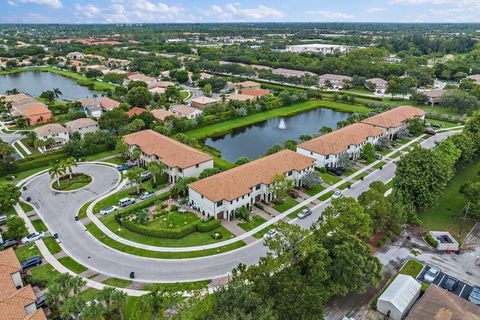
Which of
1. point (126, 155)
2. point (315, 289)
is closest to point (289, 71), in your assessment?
point (126, 155)

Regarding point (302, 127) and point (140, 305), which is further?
point (302, 127)

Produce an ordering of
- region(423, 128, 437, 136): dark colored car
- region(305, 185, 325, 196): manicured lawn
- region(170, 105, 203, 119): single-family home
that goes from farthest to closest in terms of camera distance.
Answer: region(170, 105, 203, 119): single-family home → region(423, 128, 437, 136): dark colored car → region(305, 185, 325, 196): manicured lawn

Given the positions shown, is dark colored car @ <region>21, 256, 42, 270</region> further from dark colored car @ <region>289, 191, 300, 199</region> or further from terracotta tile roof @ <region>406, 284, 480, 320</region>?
terracotta tile roof @ <region>406, 284, 480, 320</region>

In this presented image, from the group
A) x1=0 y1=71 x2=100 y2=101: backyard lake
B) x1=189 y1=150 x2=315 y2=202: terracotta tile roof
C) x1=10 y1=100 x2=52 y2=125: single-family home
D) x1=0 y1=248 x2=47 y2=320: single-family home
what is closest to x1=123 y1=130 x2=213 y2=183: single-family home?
x1=189 y1=150 x2=315 y2=202: terracotta tile roof

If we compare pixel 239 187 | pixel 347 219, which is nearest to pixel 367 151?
pixel 239 187

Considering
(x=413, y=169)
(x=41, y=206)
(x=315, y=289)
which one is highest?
(x=413, y=169)

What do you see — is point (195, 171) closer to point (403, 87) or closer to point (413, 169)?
point (413, 169)

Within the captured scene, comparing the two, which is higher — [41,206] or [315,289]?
[315,289]
